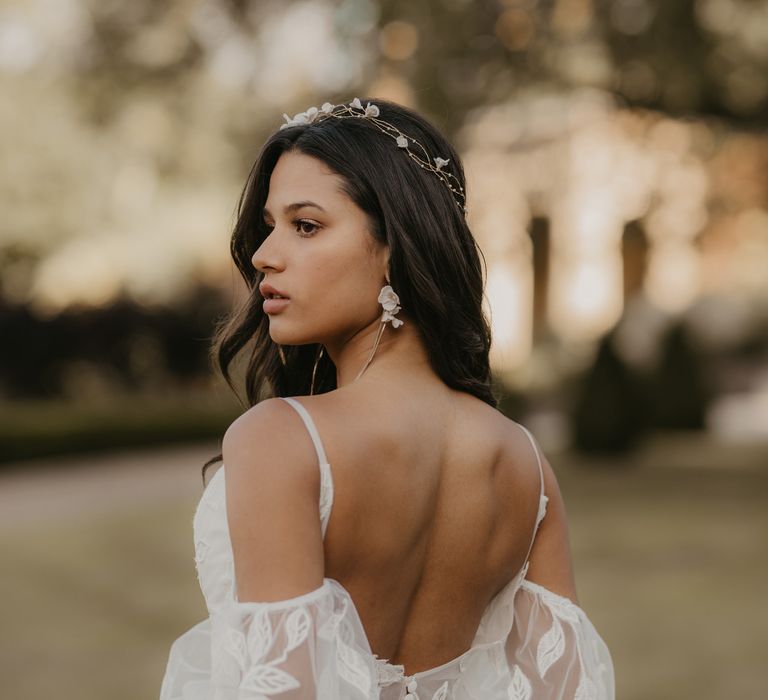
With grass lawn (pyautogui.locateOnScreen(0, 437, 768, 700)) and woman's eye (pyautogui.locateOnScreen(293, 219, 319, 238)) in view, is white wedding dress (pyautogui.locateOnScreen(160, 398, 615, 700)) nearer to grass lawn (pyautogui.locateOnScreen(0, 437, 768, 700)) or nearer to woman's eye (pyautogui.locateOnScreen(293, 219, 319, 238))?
woman's eye (pyautogui.locateOnScreen(293, 219, 319, 238))

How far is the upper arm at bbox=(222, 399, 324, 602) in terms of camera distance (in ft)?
4.26

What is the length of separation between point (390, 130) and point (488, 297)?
3.93 feet

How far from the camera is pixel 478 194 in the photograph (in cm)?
1167

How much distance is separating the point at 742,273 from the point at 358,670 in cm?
1851

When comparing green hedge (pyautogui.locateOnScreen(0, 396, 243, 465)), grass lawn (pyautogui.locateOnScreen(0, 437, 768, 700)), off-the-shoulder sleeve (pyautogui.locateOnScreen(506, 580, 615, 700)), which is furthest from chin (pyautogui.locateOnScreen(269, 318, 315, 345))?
green hedge (pyautogui.locateOnScreen(0, 396, 243, 465))

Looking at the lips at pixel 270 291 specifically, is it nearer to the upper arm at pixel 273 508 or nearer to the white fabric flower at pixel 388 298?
the white fabric flower at pixel 388 298

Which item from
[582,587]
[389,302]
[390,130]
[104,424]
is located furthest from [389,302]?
[104,424]

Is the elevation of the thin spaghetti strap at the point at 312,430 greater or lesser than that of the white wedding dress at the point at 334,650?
greater

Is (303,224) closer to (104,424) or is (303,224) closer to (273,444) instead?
(273,444)

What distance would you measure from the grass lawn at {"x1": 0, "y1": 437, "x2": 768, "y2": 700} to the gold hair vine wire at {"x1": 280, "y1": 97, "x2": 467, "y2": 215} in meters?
4.39

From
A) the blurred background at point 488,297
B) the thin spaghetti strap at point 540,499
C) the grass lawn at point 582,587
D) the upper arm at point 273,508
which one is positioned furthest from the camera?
the blurred background at point 488,297

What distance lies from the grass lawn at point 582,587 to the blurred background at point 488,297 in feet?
0.10

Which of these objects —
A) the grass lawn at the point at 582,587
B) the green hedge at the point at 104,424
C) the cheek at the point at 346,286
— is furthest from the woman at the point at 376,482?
the green hedge at the point at 104,424

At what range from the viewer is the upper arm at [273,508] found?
51.1 inches
